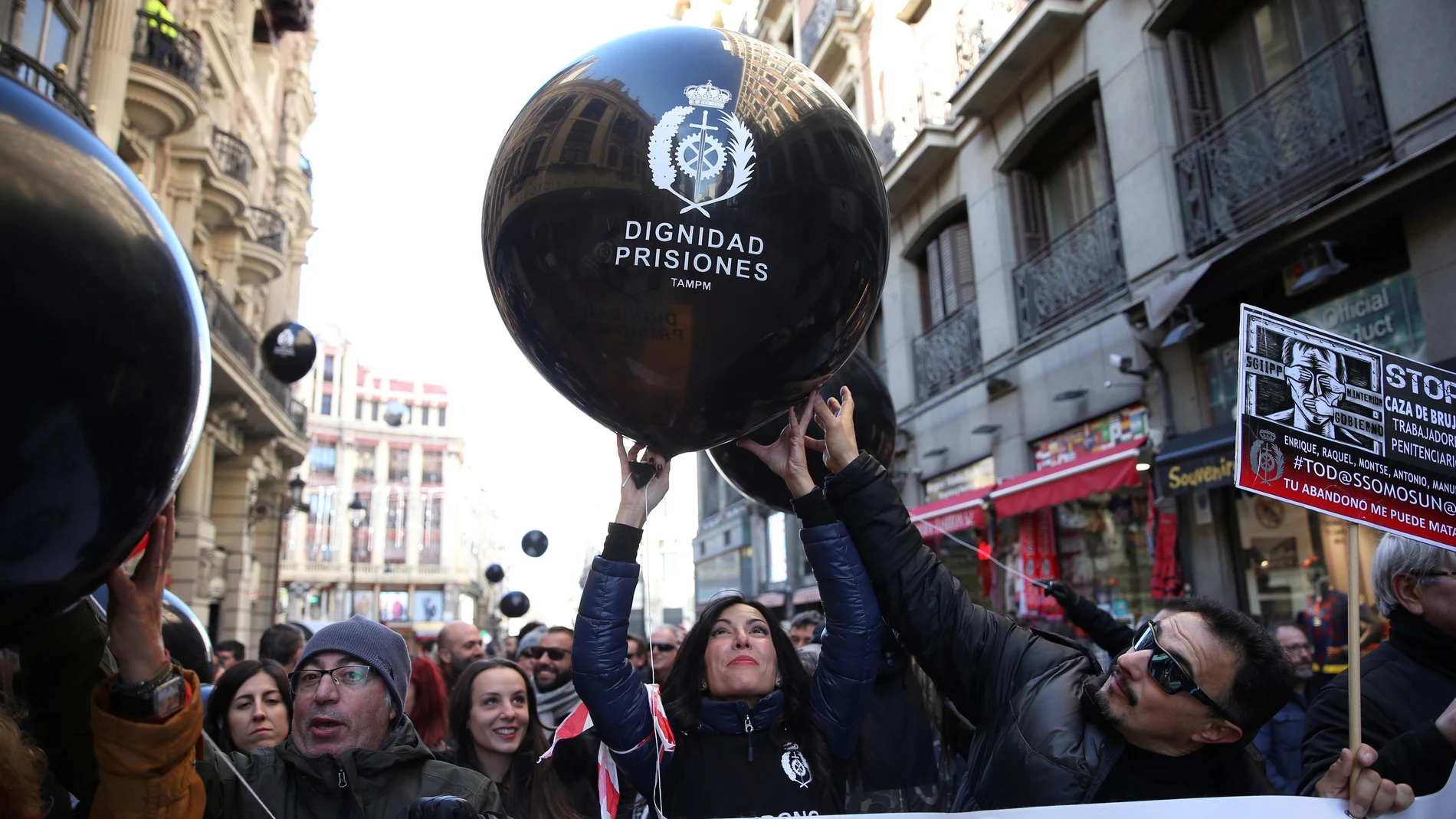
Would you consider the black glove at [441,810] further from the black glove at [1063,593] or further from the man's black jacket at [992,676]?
the black glove at [1063,593]

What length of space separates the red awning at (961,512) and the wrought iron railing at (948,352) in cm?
203

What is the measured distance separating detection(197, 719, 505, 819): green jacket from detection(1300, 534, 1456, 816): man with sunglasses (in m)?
2.01

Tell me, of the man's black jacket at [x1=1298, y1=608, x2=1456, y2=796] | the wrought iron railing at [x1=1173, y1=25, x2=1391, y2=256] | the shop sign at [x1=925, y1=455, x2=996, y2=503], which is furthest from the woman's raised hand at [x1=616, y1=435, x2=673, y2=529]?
the shop sign at [x1=925, y1=455, x2=996, y2=503]

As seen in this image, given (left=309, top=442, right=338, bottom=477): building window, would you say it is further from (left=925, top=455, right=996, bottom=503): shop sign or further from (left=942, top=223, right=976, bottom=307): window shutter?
(left=942, top=223, right=976, bottom=307): window shutter

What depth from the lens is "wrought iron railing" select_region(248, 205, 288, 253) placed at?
21250 millimetres

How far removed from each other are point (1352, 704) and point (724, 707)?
1.44 metres

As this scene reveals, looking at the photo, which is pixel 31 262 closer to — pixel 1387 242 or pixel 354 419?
pixel 1387 242

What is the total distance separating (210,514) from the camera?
2114cm

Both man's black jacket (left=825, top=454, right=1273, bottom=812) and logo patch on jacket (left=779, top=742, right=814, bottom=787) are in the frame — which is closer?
man's black jacket (left=825, top=454, right=1273, bottom=812)

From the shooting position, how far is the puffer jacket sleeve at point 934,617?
7.00 ft

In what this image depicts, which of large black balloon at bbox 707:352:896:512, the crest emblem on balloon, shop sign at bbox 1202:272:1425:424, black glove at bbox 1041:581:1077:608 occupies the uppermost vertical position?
shop sign at bbox 1202:272:1425:424

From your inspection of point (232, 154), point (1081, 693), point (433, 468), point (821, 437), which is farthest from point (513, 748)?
point (433, 468)

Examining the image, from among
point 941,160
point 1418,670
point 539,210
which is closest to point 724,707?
point 539,210

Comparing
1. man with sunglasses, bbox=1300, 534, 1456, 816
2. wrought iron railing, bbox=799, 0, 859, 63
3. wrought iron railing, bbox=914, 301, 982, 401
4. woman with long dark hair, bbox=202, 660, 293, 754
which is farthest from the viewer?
wrought iron railing, bbox=799, 0, 859, 63
